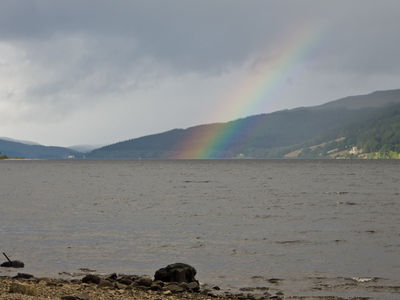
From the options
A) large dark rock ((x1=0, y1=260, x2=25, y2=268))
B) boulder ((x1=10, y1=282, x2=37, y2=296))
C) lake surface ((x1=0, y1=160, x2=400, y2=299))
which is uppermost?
boulder ((x1=10, y1=282, x2=37, y2=296))

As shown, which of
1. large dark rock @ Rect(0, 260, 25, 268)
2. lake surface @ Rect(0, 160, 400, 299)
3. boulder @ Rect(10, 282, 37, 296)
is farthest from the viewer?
large dark rock @ Rect(0, 260, 25, 268)

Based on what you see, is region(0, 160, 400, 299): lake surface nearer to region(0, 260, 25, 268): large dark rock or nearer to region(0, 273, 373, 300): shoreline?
region(0, 260, 25, 268): large dark rock

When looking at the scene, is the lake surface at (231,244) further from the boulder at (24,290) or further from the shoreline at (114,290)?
the boulder at (24,290)

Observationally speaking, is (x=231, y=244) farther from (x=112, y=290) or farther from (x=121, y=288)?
(x=112, y=290)

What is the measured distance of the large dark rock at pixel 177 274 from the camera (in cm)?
2394

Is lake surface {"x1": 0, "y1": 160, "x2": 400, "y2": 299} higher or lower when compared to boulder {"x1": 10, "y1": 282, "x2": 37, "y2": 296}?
lower

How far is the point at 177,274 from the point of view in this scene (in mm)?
24016

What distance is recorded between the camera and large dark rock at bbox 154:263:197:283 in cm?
2394

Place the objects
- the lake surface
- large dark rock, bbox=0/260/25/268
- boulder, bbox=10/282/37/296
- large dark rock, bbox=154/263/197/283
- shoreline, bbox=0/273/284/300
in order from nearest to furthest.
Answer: boulder, bbox=10/282/37/296 < shoreline, bbox=0/273/284/300 < large dark rock, bbox=154/263/197/283 < the lake surface < large dark rock, bbox=0/260/25/268

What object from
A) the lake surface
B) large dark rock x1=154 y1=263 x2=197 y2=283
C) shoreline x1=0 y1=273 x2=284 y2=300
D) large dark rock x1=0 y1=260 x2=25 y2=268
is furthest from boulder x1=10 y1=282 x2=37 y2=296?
large dark rock x1=0 y1=260 x2=25 y2=268

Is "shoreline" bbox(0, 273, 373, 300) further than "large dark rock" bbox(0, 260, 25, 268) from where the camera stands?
No

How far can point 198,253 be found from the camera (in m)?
32.2

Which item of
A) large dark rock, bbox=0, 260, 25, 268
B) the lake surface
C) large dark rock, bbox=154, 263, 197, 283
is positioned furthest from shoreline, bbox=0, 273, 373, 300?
large dark rock, bbox=0, 260, 25, 268

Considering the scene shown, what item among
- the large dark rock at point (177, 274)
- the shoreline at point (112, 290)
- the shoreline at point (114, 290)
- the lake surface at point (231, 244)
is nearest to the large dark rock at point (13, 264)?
the lake surface at point (231, 244)
